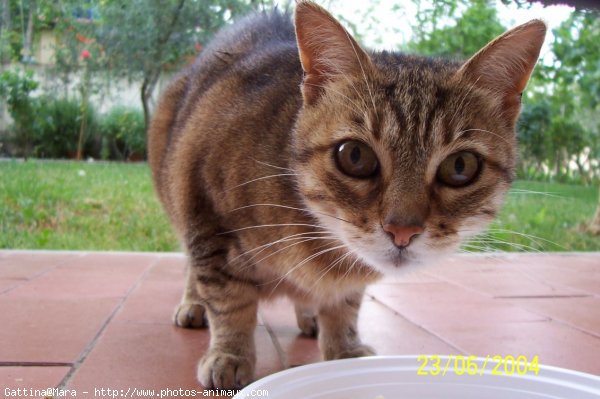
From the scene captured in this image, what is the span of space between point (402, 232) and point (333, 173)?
197 millimetres

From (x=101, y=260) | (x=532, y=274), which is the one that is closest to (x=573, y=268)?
(x=532, y=274)

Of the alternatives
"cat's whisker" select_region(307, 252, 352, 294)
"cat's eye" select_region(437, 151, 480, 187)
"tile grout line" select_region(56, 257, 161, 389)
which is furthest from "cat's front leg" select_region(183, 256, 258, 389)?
"cat's eye" select_region(437, 151, 480, 187)

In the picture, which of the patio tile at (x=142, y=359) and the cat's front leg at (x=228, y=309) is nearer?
the patio tile at (x=142, y=359)

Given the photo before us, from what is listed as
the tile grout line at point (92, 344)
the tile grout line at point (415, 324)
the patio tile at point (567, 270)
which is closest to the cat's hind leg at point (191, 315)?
the tile grout line at point (92, 344)

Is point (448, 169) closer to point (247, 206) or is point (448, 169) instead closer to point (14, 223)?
point (247, 206)

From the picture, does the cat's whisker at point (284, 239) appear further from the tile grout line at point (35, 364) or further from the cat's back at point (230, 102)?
the tile grout line at point (35, 364)

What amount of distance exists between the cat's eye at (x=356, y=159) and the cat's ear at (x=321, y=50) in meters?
0.17

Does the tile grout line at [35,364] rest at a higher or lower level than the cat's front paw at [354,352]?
higher

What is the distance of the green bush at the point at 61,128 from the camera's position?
8.46 ft

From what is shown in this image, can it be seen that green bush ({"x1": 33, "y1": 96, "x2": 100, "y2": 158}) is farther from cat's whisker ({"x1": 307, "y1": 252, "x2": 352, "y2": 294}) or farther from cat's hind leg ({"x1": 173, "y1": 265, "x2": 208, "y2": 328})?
cat's whisker ({"x1": 307, "y1": 252, "x2": 352, "y2": 294})

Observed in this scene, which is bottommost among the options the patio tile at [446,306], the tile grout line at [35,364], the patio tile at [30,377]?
the patio tile at [446,306]

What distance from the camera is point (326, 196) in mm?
1177

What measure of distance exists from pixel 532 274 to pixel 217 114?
1.65 meters
